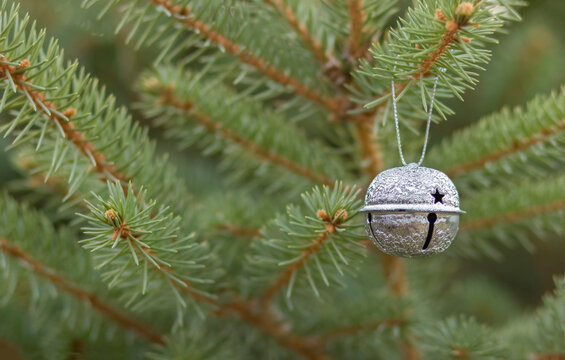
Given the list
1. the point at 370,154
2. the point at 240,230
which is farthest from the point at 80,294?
the point at 370,154

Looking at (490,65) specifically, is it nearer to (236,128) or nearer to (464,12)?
(236,128)

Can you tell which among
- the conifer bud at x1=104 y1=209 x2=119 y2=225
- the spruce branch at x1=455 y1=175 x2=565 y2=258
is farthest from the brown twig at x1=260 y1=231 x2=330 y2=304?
the spruce branch at x1=455 y1=175 x2=565 y2=258

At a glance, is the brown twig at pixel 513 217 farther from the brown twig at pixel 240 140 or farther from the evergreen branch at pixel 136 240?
the evergreen branch at pixel 136 240

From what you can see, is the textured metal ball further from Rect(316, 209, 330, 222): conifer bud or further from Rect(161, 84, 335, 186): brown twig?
Rect(161, 84, 335, 186): brown twig

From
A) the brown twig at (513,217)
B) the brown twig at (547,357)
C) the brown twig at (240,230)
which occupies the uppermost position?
the brown twig at (513,217)

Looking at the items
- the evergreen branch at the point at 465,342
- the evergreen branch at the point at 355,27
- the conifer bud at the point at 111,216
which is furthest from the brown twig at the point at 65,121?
the evergreen branch at the point at 465,342

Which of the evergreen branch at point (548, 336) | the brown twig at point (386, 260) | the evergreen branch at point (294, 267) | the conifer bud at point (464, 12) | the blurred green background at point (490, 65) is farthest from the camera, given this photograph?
the blurred green background at point (490, 65)

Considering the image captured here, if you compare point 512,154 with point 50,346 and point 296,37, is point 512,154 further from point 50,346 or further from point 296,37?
point 50,346
